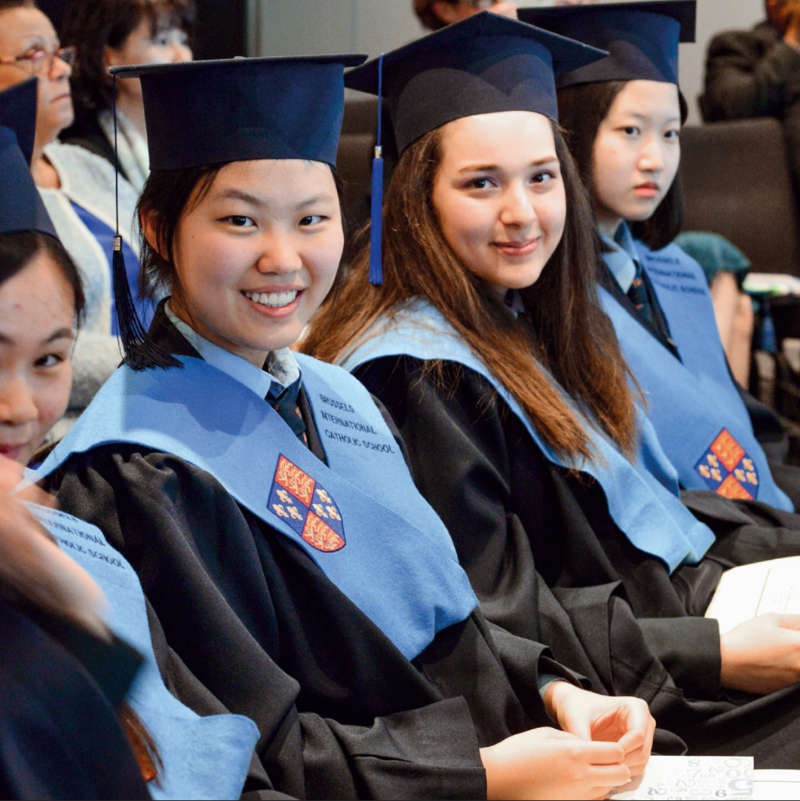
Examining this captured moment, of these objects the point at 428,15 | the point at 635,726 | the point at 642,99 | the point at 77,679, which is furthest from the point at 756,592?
the point at 428,15

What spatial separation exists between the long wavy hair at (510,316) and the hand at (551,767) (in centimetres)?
65

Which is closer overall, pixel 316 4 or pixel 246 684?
pixel 246 684

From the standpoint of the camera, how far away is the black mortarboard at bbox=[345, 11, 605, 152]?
214 centimetres

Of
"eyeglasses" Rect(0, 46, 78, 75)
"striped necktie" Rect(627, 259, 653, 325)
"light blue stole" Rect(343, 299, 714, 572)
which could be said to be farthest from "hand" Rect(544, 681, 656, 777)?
"eyeglasses" Rect(0, 46, 78, 75)

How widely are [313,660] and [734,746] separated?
71 centimetres

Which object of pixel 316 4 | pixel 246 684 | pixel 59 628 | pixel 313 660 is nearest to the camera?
pixel 59 628

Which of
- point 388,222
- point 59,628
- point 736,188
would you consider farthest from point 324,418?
point 736,188

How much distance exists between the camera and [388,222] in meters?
2.24

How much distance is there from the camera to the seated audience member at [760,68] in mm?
4965

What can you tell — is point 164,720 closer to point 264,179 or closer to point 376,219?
point 264,179

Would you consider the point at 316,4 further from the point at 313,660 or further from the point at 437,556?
the point at 313,660

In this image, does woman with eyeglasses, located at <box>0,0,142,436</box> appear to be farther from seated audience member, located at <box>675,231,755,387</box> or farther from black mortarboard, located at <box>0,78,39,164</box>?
seated audience member, located at <box>675,231,755,387</box>

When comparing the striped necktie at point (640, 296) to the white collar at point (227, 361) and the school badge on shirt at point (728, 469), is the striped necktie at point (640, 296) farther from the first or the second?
the white collar at point (227, 361)

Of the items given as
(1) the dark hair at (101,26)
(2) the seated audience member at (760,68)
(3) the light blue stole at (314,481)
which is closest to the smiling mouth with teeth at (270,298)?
(3) the light blue stole at (314,481)
